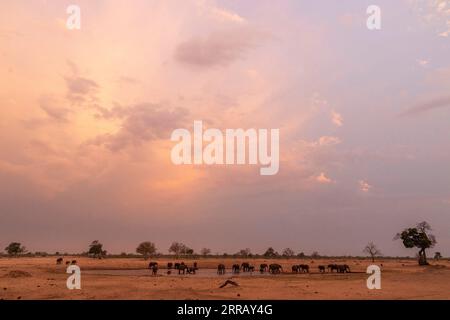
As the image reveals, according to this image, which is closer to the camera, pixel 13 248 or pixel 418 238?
pixel 418 238

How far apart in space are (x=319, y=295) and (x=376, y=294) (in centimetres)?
378

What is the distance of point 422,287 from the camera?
91.2 feet

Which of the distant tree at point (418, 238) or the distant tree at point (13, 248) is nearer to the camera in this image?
the distant tree at point (418, 238)

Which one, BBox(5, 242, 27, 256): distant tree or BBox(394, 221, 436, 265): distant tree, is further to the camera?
BBox(5, 242, 27, 256): distant tree
